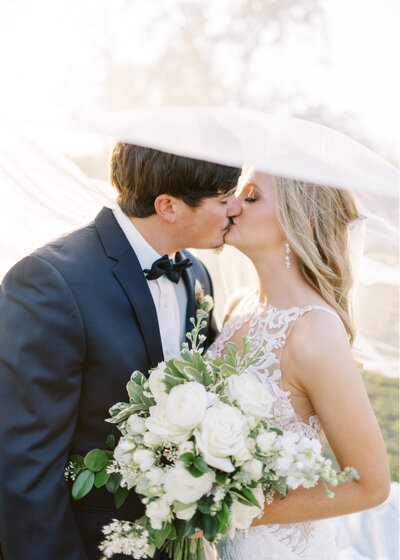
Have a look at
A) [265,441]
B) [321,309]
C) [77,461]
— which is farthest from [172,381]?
[321,309]

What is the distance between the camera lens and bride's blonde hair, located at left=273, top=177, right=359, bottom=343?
2652 millimetres

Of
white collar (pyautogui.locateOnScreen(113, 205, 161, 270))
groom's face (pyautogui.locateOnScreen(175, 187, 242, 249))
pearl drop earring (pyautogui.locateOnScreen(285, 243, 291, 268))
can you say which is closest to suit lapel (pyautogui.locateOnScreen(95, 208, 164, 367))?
white collar (pyautogui.locateOnScreen(113, 205, 161, 270))

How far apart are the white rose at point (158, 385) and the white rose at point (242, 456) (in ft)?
1.14

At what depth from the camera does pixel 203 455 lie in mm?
1689

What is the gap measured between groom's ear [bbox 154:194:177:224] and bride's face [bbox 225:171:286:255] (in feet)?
1.13

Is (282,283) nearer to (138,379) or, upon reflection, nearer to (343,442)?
(343,442)

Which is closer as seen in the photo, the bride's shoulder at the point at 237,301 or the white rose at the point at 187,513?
the white rose at the point at 187,513

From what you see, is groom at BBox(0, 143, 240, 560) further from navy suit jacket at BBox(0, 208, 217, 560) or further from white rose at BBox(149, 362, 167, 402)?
white rose at BBox(149, 362, 167, 402)

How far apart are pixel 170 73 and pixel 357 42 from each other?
1.39 m

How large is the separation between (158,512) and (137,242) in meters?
1.35

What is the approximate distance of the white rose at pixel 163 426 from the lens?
68.4 inches

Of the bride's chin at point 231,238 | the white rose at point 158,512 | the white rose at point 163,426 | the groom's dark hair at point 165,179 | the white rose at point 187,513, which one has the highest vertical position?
the groom's dark hair at point 165,179

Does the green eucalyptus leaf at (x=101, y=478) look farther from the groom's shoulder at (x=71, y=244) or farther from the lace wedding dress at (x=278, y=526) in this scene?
the groom's shoulder at (x=71, y=244)

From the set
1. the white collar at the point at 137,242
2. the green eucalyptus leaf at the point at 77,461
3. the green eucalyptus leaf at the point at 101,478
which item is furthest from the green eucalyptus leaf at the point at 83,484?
the white collar at the point at 137,242
